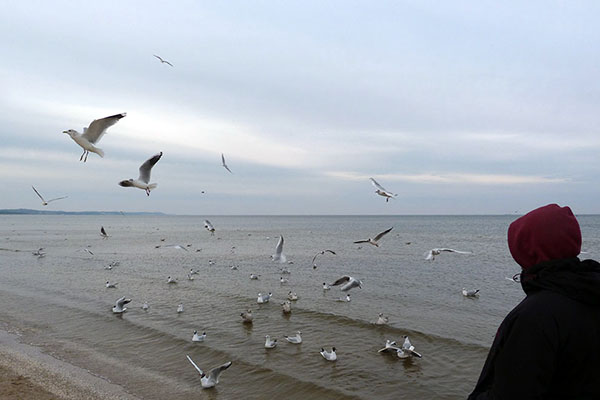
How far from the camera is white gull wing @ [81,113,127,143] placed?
25.1ft

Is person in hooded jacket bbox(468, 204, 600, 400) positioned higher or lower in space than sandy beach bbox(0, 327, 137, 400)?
higher

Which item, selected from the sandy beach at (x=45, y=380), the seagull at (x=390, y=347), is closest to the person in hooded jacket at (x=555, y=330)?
the sandy beach at (x=45, y=380)

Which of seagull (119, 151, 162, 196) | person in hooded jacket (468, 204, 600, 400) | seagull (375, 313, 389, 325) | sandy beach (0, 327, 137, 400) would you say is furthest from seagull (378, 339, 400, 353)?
person in hooded jacket (468, 204, 600, 400)

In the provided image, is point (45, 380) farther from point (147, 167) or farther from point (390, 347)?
point (390, 347)


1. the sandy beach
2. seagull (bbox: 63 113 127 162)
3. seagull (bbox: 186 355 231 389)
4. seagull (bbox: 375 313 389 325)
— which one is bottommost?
the sandy beach

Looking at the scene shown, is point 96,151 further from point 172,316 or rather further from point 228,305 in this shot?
point 228,305

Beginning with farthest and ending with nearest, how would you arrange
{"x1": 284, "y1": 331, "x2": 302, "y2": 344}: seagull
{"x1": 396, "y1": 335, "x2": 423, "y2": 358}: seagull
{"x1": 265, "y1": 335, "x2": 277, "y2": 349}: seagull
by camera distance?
{"x1": 284, "y1": 331, "x2": 302, "y2": 344}: seagull, {"x1": 265, "y1": 335, "x2": 277, "y2": 349}: seagull, {"x1": 396, "y1": 335, "x2": 423, "y2": 358}: seagull

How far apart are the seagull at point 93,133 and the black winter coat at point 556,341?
7.31m

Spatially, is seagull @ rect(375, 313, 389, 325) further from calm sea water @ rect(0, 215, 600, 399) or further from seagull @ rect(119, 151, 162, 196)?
seagull @ rect(119, 151, 162, 196)

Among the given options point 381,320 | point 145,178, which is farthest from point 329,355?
point 145,178

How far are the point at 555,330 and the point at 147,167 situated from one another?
8.13 m

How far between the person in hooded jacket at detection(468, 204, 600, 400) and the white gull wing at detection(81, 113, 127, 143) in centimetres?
725

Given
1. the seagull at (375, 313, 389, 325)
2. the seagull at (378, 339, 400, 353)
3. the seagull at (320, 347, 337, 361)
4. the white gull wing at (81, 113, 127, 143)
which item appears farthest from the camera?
the seagull at (375, 313, 389, 325)

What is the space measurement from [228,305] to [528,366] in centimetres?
1567
